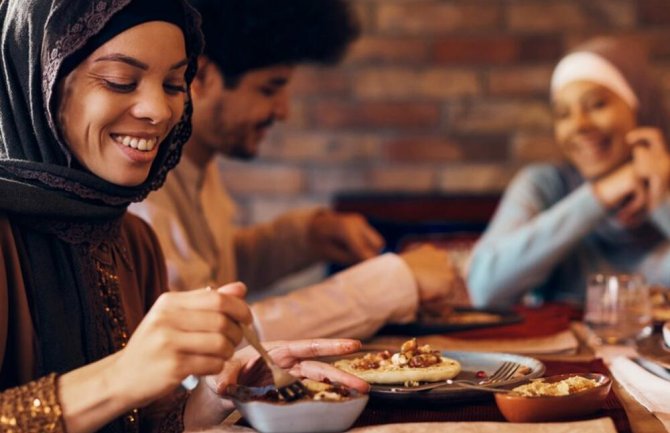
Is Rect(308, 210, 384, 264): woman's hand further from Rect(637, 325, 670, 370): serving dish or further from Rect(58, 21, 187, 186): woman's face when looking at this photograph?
Rect(58, 21, 187, 186): woman's face

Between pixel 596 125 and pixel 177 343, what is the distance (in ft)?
6.47

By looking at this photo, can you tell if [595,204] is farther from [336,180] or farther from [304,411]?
[304,411]

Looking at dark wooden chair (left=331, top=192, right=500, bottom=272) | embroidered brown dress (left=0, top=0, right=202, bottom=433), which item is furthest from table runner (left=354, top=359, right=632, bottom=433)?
dark wooden chair (left=331, top=192, right=500, bottom=272)

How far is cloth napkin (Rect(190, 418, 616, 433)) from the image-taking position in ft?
3.25

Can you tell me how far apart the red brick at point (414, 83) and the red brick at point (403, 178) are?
254mm

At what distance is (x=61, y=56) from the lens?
1.19 meters

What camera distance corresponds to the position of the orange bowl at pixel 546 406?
3.34 ft

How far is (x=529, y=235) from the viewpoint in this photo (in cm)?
269

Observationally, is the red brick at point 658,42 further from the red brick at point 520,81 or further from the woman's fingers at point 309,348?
the woman's fingers at point 309,348

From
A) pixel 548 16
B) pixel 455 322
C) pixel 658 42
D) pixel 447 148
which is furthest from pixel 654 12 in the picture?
pixel 455 322

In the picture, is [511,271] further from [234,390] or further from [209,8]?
[234,390]

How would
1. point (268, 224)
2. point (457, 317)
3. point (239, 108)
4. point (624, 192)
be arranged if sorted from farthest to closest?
point (268, 224)
point (624, 192)
point (239, 108)
point (457, 317)

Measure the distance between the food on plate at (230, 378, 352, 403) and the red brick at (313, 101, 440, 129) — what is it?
2.49 metres

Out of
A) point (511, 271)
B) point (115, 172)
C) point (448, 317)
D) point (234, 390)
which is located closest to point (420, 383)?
point (234, 390)
